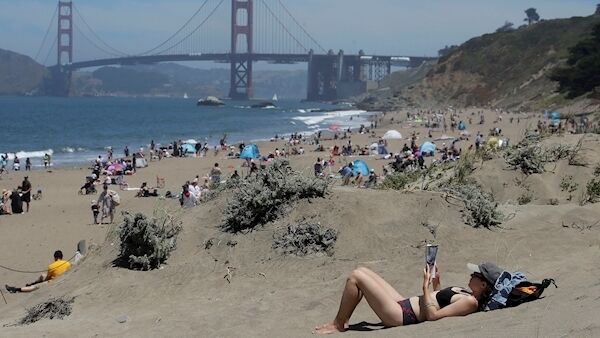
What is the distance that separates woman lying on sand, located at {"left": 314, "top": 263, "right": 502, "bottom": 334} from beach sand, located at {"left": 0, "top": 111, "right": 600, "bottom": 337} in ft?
0.29

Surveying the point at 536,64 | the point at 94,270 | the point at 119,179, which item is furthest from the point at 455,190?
the point at 536,64

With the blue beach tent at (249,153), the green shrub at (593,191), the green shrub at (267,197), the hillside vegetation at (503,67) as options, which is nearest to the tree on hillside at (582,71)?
the hillside vegetation at (503,67)

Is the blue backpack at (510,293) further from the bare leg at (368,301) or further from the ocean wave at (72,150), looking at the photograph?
the ocean wave at (72,150)

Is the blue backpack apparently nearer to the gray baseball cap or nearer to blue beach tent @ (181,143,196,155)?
the gray baseball cap

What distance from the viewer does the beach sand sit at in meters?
5.69

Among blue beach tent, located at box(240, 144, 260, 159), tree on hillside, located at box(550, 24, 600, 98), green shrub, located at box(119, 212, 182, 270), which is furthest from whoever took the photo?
tree on hillside, located at box(550, 24, 600, 98)

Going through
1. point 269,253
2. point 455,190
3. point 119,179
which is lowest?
point 119,179

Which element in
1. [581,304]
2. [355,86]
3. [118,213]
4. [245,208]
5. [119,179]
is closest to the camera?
[581,304]

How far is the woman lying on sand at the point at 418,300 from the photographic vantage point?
4.96m

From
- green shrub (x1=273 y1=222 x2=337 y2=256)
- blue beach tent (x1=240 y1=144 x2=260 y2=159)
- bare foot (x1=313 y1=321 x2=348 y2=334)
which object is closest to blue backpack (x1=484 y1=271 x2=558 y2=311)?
bare foot (x1=313 y1=321 x2=348 y2=334)

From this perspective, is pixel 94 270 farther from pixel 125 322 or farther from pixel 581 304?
pixel 581 304

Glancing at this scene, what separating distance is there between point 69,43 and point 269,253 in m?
172

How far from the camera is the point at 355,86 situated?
15400cm

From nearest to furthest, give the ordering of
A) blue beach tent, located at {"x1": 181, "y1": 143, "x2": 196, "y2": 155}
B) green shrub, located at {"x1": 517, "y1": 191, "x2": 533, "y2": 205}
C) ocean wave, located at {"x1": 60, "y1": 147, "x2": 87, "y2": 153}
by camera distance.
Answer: green shrub, located at {"x1": 517, "y1": 191, "x2": 533, "y2": 205} < blue beach tent, located at {"x1": 181, "y1": 143, "x2": 196, "y2": 155} < ocean wave, located at {"x1": 60, "y1": 147, "x2": 87, "y2": 153}
